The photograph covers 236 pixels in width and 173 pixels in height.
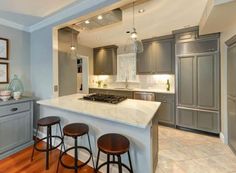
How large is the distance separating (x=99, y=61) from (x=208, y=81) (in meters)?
3.59

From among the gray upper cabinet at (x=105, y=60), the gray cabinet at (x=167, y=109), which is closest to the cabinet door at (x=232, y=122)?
the gray cabinet at (x=167, y=109)

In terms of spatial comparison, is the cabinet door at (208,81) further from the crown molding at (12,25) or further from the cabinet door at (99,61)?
the crown molding at (12,25)

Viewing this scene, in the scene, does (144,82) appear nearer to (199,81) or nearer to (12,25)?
(199,81)

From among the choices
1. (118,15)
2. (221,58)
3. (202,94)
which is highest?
(118,15)

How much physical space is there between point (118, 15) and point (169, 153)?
2533 mm

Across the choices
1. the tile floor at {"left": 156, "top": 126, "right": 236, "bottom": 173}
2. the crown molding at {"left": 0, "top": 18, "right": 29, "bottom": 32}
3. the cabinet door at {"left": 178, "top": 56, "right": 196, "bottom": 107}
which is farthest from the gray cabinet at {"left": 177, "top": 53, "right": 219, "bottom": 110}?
the crown molding at {"left": 0, "top": 18, "right": 29, "bottom": 32}

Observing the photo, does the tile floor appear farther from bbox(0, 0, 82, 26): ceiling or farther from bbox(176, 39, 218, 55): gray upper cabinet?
bbox(0, 0, 82, 26): ceiling

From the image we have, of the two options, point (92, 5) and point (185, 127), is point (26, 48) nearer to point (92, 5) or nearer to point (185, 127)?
point (92, 5)

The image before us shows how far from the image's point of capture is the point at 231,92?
2.30 meters

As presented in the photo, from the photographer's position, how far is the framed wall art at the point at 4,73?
2.54 meters

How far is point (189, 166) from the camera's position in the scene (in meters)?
1.98

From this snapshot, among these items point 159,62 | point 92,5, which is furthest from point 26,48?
point 159,62

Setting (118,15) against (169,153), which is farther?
(169,153)

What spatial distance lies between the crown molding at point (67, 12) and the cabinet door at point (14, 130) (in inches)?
71.8
